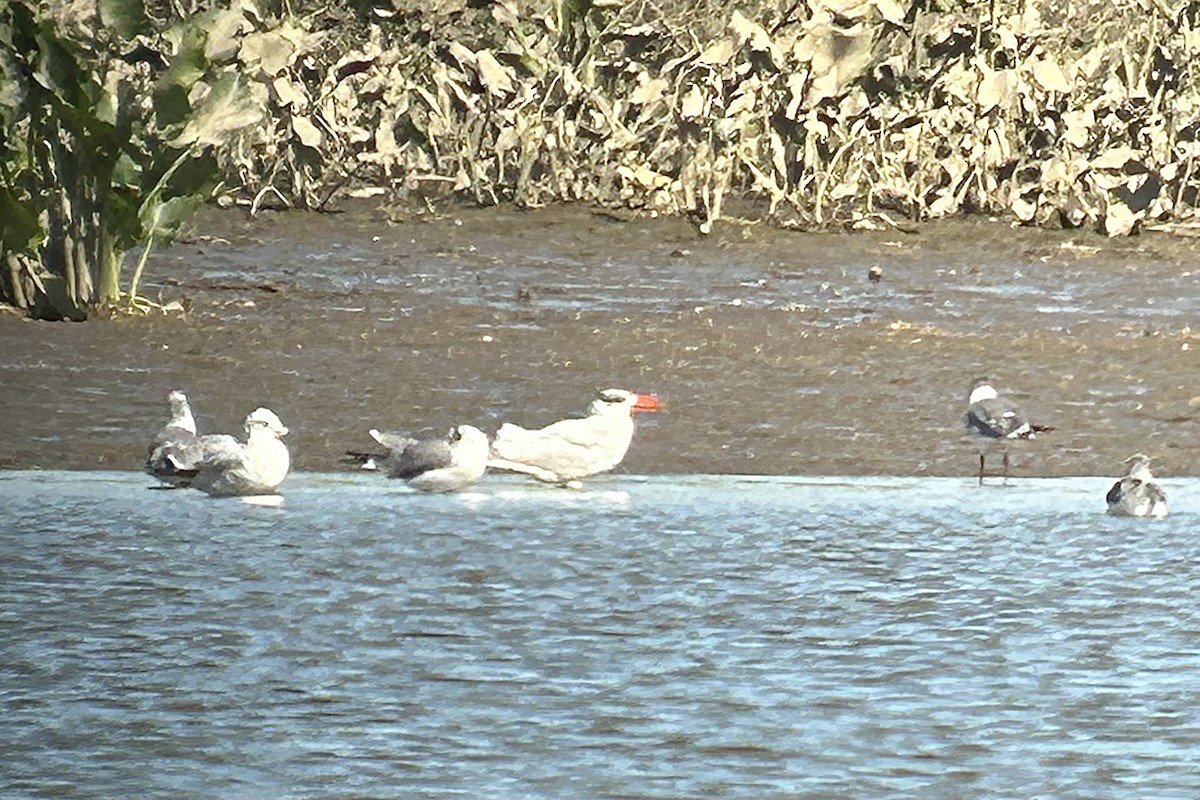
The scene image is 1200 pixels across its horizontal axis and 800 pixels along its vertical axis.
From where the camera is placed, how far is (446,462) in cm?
405

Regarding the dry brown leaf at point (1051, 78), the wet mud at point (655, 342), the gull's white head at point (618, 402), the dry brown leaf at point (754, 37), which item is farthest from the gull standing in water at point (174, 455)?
the dry brown leaf at point (1051, 78)

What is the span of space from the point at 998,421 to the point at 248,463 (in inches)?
48.4

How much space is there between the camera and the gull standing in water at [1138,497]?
12.7 feet

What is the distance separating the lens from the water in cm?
258

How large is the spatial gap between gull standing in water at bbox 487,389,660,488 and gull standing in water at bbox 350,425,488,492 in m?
0.05

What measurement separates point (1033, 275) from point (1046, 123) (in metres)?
0.95

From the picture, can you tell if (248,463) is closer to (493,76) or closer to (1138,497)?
(1138,497)

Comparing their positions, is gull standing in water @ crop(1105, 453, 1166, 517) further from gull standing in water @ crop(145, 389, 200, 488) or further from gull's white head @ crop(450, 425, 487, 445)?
gull standing in water @ crop(145, 389, 200, 488)

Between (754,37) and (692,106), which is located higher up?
(754,37)

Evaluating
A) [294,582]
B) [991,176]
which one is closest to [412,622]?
[294,582]

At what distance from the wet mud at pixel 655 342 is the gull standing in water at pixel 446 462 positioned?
24cm

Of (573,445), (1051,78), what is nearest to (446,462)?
(573,445)

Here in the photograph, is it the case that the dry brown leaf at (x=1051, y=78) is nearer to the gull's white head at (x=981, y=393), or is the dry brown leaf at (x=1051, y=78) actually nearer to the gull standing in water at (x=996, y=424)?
the gull's white head at (x=981, y=393)

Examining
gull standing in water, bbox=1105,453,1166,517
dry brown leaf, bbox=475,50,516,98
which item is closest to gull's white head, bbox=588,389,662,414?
gull standing in water, bbox=1105,453,1166,517
